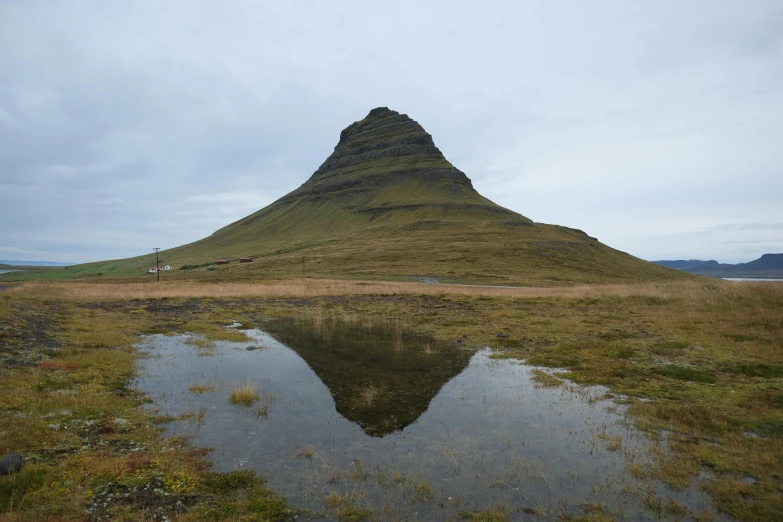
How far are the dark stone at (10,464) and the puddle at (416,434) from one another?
3456 millimetres

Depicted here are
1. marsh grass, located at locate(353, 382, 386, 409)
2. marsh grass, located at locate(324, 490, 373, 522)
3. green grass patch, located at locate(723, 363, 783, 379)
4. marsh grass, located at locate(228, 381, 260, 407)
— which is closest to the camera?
marsh grass, located at locate(324, 490, 373, 522)

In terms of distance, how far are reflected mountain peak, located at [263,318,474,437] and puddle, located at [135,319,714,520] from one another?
100mm

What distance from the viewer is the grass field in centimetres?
859

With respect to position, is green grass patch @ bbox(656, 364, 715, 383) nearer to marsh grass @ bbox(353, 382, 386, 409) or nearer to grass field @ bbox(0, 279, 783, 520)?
grass field @ bbox(0, 279, 783, 520)

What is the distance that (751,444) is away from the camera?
34.7 feet

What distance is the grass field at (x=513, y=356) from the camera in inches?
338

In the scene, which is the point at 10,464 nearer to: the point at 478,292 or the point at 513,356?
the point at 513,356

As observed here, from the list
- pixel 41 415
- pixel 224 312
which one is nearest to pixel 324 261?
pixel 224 312

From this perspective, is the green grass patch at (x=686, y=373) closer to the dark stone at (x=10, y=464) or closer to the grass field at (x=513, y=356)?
the grass field at (x=513, y=356)

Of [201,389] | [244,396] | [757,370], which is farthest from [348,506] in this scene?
[757,370]

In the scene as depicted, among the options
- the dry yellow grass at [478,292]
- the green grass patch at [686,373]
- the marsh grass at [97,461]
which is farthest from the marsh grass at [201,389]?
the dry yellow grass at [478,292]

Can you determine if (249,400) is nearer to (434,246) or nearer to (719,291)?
(719,291)

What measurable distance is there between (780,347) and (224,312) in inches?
1603

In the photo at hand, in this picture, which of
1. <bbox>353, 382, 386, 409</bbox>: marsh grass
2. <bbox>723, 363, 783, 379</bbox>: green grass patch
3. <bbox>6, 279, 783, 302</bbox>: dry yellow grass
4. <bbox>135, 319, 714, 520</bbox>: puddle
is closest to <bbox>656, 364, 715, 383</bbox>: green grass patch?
<bbox>723, 363, 783, 379</bbox>: green grass patch
